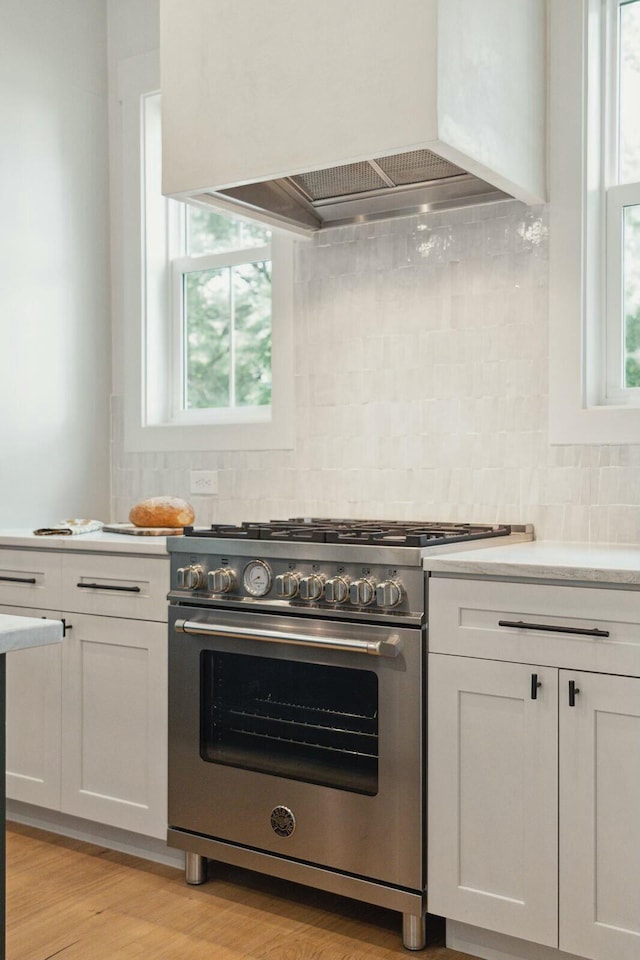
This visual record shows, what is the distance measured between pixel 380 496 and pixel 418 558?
91 centimetres

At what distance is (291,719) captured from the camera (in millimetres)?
2525

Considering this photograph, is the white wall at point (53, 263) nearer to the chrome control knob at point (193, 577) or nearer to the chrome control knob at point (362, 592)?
the chrome control knob at point (193, 577)

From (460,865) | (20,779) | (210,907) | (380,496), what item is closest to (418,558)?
(460,865)

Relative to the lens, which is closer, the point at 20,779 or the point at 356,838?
the point at 356,838

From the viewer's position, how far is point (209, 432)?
11.8ft

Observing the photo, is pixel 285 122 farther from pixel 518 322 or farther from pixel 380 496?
pixel 380 496

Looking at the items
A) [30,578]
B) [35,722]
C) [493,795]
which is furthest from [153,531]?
[493,795]

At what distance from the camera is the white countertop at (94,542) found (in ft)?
9.17

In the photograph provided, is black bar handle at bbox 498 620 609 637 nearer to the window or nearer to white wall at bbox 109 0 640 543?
white wall at bbox 109 0 640 543

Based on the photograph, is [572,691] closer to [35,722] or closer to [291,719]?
[291,719]

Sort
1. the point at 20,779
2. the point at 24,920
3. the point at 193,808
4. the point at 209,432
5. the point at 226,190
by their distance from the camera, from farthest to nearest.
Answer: the point at 209,432 < the point at 20,779 < the point at 226,190 < the point at 193,808 < the point at 24,920

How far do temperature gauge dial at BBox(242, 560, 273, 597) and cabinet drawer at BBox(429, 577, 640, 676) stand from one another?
1.52 feet

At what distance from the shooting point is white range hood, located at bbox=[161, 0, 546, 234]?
2377 millimetres

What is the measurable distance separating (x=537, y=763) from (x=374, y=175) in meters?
1.74
